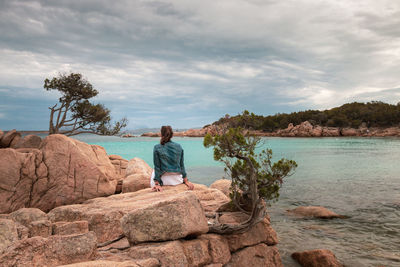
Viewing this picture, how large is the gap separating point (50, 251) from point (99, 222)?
3.22 m

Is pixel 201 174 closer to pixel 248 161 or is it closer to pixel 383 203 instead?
pixel 383 203

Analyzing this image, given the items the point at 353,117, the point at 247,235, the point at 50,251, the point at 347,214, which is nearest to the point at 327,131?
the point at 353,117

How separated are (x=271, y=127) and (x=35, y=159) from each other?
103506 mm

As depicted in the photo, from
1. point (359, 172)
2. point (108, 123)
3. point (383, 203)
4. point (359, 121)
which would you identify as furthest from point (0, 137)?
point (359, 121)

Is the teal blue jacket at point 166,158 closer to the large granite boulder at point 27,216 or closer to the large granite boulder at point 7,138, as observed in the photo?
the large granite boulder at point 27,216

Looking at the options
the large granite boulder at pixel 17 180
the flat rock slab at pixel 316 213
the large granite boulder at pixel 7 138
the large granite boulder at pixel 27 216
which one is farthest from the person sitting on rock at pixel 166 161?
the large granite boulder at pixel 7 138

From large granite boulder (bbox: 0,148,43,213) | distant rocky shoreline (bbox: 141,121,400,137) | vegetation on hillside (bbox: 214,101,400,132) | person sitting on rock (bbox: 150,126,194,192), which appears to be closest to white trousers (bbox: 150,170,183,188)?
person sitting on rock (bbox: 150,126,194,192)

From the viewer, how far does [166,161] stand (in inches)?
362

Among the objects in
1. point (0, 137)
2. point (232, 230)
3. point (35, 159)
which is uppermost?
point (0, 137)

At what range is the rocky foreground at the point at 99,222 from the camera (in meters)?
→ 4.98

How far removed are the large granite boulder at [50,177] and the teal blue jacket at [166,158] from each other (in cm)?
480

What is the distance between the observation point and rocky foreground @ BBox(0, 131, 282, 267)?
16.3 ft

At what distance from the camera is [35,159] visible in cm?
1227

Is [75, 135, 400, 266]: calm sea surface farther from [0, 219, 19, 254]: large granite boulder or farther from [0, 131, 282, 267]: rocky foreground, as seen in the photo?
[0, 219, 19, 254]: large granite boulder
